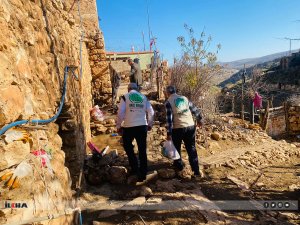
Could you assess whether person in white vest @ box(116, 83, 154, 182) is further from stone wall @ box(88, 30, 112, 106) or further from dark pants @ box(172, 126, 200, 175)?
stone wall @ box(88, 30, 112, 106)

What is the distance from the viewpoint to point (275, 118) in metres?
15.9

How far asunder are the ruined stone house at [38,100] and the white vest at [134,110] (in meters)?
0.85

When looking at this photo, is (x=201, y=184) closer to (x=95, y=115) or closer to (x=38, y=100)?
(x=38, y=100)

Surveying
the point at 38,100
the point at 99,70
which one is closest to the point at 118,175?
the point at 38,100

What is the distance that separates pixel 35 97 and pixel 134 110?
180 cm

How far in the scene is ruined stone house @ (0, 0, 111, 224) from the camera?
2.04m

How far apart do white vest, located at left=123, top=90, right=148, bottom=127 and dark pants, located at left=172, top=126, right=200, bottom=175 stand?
0.75 meters

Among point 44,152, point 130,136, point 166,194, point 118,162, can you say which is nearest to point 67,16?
point 130,136

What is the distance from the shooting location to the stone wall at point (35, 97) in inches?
80.0

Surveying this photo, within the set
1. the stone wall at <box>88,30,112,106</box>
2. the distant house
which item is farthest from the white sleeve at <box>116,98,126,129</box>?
the distant house

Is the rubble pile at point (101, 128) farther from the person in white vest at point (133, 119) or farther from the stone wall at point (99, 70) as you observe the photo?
the person in white vest at point (133, 119)

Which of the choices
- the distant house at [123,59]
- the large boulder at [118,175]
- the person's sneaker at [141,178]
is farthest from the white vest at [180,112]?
the distant house at [123,59]

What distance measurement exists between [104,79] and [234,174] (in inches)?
201

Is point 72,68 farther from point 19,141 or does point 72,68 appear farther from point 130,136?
point 19,141
